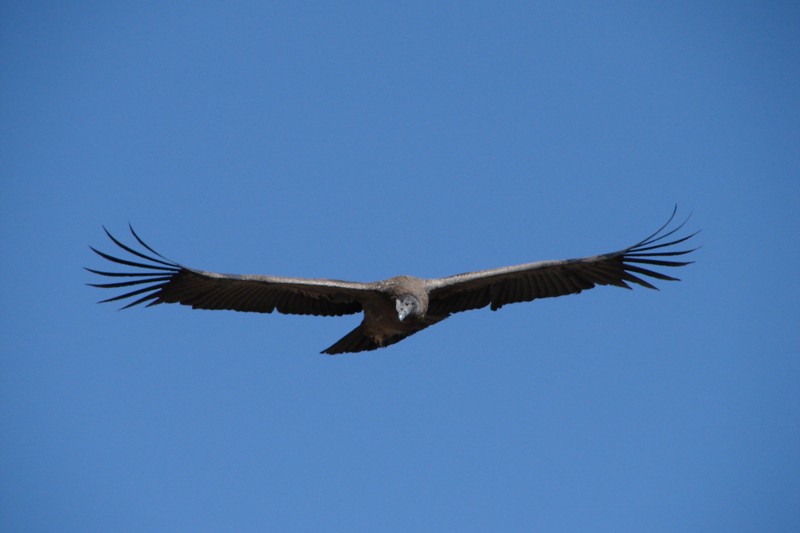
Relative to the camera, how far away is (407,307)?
10.5m

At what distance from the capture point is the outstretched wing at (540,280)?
1132 centimetres

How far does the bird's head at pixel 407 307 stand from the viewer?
34.6 feet

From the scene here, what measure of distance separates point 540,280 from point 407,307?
2197 mm

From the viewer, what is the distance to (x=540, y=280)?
11734 millimetres

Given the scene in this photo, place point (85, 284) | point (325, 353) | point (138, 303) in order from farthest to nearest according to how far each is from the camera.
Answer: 1. point (325, 353)
2. point (138, 303)
3. point (85, 284)

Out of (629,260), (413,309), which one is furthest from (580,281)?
(413,309)

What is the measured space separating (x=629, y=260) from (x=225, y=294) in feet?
17.6

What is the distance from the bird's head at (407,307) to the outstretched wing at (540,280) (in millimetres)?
656

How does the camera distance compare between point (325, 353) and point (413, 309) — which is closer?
point (413, 309)

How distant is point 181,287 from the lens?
429 inches

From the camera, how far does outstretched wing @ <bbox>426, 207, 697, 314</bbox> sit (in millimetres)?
11320

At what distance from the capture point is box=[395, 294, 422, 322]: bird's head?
10.5m

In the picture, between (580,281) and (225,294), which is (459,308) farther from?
(225,294)

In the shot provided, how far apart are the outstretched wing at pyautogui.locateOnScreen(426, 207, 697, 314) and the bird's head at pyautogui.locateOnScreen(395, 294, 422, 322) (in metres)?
0.66
